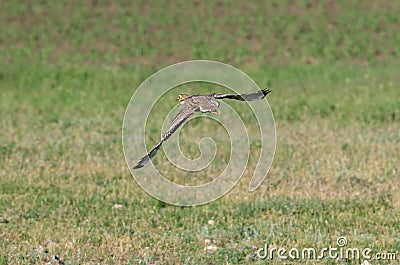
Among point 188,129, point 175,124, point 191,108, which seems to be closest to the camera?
point 175,124

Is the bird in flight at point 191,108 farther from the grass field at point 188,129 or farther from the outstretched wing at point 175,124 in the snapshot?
the grass field at point 188,129

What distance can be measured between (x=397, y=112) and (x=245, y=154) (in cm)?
571

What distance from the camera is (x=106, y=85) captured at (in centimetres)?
2328

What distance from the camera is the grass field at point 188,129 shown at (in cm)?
970

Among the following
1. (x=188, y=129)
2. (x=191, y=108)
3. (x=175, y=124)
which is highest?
(x=188, y=129)

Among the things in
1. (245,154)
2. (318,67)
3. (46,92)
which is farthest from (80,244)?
(318,67)

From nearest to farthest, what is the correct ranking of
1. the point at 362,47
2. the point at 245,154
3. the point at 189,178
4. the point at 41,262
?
the point at 41,262 < the point at 189,178 < the point at 245,154 < the point at 362,47

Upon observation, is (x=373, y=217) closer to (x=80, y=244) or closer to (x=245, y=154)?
(x=80, y=244)

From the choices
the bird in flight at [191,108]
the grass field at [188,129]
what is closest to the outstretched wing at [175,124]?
the bird in flight at [191,108]

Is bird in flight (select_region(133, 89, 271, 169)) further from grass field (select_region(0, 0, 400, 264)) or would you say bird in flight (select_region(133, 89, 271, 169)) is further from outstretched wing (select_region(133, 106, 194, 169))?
grass field (select_region(0, 0, 400, 264))

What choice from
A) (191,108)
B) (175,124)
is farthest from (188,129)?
(175,124)

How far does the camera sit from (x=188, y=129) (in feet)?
59.5

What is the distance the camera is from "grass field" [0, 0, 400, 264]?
970 cm

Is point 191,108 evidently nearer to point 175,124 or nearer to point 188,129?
point 175,124
